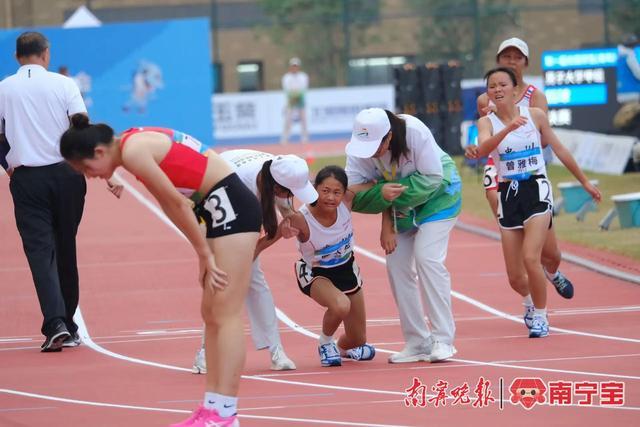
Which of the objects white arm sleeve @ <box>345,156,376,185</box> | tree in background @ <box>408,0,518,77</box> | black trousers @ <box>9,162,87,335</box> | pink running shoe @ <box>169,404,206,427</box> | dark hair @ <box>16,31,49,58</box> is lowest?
pink running shoe @ <box>169,404,206,427</box>

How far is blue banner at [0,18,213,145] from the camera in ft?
120

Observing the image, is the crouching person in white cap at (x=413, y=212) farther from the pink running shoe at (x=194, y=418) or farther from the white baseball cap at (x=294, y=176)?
the pink running shoe at (x=194, y=418)

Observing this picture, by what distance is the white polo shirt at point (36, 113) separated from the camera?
35.9 feet

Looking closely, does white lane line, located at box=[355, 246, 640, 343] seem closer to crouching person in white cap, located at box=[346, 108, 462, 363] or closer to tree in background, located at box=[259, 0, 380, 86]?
crouching person in white cap, located at box=[346, 108, 462, 363]

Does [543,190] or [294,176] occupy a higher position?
[294,176]

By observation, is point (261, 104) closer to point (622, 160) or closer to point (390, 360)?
point (622, 160)

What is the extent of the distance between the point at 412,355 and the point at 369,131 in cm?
166

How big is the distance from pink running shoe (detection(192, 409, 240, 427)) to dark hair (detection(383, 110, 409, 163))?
9.09 feet

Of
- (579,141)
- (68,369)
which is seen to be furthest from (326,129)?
(68,369)

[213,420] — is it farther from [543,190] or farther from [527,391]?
[543,190]

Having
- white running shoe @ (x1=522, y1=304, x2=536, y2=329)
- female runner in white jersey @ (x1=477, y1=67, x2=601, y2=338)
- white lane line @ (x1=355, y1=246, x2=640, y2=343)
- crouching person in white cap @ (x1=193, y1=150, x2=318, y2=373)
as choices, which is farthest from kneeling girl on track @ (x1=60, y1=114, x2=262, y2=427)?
white lane line @ (x1=355, y1=246, x2=640, y2=343)

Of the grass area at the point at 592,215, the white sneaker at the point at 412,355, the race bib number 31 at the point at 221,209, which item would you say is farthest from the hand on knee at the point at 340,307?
the grass area at the point at 592,215

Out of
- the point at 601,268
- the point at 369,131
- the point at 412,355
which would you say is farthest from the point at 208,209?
the point at 601,268

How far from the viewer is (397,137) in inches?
373
